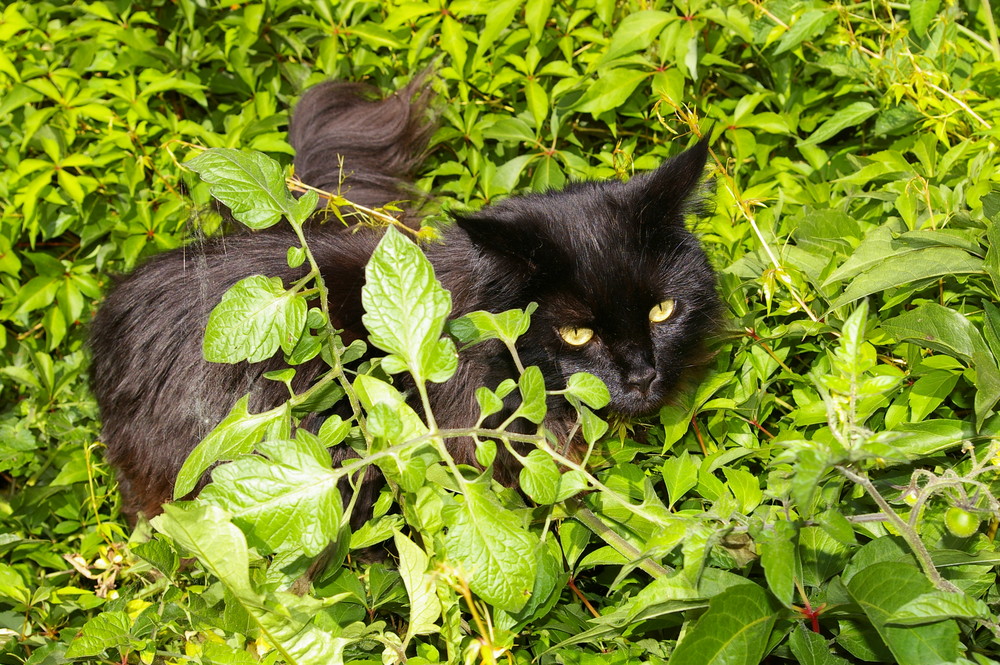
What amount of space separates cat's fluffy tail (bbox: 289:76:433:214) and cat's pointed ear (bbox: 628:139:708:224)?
1.05 m

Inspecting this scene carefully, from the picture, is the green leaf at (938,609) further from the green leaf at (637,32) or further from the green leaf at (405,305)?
Answer: the green leaf at (637,32)

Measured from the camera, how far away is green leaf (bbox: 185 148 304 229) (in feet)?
4.52

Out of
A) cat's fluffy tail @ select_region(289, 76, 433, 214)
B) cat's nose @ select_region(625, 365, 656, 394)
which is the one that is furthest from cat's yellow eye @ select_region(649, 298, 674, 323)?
cat's fluffy tail @ select_region(289, 76, 433, 214)

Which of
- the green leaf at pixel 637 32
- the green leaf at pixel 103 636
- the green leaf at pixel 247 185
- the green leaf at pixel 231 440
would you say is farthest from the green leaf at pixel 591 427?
the green leaf at pixel 637 32

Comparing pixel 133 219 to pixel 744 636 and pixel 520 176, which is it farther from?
pixel 744 636

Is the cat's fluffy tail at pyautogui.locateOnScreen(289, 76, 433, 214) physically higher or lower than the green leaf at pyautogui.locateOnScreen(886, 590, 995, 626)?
higher

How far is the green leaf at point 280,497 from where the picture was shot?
1.19 metres

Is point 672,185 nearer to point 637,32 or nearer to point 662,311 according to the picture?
point 662,311

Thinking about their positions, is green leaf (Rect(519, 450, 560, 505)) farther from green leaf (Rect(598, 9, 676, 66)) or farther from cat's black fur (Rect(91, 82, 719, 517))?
green leaf (Rect(598, 9, 676, 66))

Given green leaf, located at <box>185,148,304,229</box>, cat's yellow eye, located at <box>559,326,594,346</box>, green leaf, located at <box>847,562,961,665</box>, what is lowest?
green leaf, located at <box>847,562,961,665</box>

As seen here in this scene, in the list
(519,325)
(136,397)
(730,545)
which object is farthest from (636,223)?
(136,397)

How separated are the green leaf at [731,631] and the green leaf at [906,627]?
15 centimetres

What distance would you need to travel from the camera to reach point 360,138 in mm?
2637

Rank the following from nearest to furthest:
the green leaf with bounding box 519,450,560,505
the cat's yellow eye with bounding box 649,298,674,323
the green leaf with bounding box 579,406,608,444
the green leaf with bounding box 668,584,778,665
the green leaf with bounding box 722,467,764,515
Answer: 1. the green leaf with bounding box 668,584,778,665
2. the green leaf with bounding box 519,450,560,505
3. the green leaf with bounding box 579,406,608,444
4. the green leaf with bounding box 722,467,764,515
5. the cat's yellow eye with bounding box 649,298,674,323
